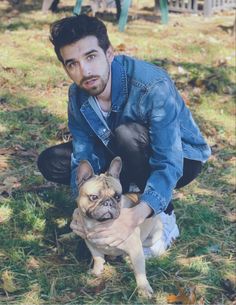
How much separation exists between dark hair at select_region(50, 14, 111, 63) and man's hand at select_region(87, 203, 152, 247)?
888mm

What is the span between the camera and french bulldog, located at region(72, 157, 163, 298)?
315cm

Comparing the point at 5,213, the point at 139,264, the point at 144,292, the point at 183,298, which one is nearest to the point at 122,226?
the point at 139,264

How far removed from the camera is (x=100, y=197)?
124 inches

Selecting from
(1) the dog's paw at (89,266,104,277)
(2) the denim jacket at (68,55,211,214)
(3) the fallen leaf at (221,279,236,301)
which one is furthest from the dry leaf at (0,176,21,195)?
(3) the fallen leaf at (221,279,236,301)

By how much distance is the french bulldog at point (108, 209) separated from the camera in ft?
10.3

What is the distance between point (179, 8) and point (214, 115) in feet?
17.7

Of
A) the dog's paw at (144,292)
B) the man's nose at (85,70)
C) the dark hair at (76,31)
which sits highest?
the dark hair at (76,31)

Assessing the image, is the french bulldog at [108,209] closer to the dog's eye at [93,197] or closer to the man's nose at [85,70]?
the dog's eye at [93,197]

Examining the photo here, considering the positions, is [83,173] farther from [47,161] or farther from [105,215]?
[47,161]

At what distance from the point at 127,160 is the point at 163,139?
38 cm

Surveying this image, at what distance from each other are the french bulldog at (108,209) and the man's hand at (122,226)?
0.15 feet

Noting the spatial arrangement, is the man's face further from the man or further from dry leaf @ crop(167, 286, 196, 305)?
dry leaf @ crop(167, 286, 196, 305)

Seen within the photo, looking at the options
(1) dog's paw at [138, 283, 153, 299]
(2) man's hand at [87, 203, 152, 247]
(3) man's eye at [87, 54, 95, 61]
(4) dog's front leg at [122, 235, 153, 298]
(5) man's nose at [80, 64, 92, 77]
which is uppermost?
(3) man's eye at [87, 54, 95, 61]

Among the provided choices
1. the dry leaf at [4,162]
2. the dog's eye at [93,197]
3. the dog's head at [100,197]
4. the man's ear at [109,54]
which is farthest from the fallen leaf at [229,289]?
the dry leaf at [4,162]
